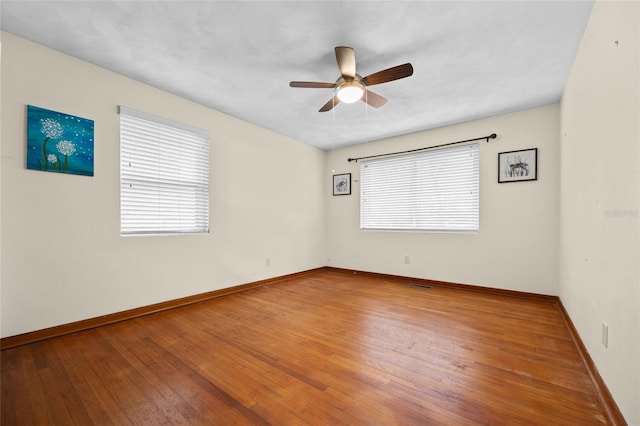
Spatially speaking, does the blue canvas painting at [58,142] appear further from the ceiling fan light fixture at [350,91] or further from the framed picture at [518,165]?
the framed picture at [518,165]

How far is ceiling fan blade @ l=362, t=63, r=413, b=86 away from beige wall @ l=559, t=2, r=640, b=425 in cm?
116

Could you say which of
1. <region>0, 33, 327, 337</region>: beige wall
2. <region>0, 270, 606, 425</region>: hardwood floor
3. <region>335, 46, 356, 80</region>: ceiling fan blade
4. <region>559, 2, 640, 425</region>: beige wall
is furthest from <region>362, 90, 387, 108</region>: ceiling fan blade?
<region>0, 270, 606, 425</region>: hardwood floor

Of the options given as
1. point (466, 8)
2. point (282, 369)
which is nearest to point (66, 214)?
point (282, 369)

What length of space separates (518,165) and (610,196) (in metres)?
2.48

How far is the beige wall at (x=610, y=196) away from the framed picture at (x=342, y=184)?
351cm

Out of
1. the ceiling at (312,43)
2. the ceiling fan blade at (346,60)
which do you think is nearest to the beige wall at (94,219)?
the ceiling at (312,43)

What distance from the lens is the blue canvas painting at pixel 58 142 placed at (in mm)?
2285

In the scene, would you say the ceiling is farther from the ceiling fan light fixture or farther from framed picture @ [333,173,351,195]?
framed picture @ [333,173,351,195]

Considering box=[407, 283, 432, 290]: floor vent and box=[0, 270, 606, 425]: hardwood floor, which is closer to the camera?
box=[0, 270, 606, 425]: hardwood floor

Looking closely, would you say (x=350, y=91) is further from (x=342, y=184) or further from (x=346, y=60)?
(x=342, y=184)

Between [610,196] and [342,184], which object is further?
[342,184]

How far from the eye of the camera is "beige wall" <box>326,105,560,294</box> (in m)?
3.48

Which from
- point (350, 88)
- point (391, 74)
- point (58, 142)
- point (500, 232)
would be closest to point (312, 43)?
point (350, 88)

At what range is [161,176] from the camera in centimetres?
319
